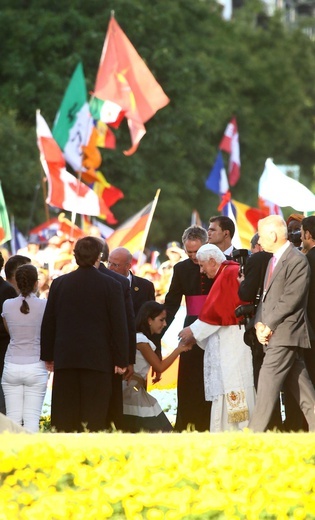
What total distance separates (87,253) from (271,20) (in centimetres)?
5787

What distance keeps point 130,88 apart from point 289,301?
1581cm

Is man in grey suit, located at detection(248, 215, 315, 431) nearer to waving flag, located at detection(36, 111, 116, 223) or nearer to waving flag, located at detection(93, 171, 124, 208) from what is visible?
waving flag, located at detection(36, 111, 116, 223)

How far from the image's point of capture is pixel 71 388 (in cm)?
1100

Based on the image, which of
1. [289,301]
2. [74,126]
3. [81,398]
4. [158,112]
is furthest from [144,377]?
[158,112]

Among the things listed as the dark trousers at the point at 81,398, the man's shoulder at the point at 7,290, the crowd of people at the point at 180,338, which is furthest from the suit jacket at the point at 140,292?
the dark trousers at the point at 81,398

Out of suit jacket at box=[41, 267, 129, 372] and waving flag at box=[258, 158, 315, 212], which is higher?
waving flag at box=[258, 158, 315, 212]

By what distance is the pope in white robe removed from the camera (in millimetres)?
11656

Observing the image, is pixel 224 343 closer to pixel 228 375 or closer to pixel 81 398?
pixel 228 375

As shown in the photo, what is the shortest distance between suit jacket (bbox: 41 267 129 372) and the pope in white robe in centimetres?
89

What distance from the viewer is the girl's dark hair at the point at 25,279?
37.8 feet

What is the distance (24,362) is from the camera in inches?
460

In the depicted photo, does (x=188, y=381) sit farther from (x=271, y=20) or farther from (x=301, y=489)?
(x=271, y=20)

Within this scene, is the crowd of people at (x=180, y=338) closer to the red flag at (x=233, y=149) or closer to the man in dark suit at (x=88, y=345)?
the man in dark suit at (x=88, y=345)

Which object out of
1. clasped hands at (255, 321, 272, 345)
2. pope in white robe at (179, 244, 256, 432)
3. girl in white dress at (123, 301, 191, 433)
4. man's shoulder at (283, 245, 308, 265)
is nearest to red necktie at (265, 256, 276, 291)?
man's shoulder at (283, 245, 308, 265)
